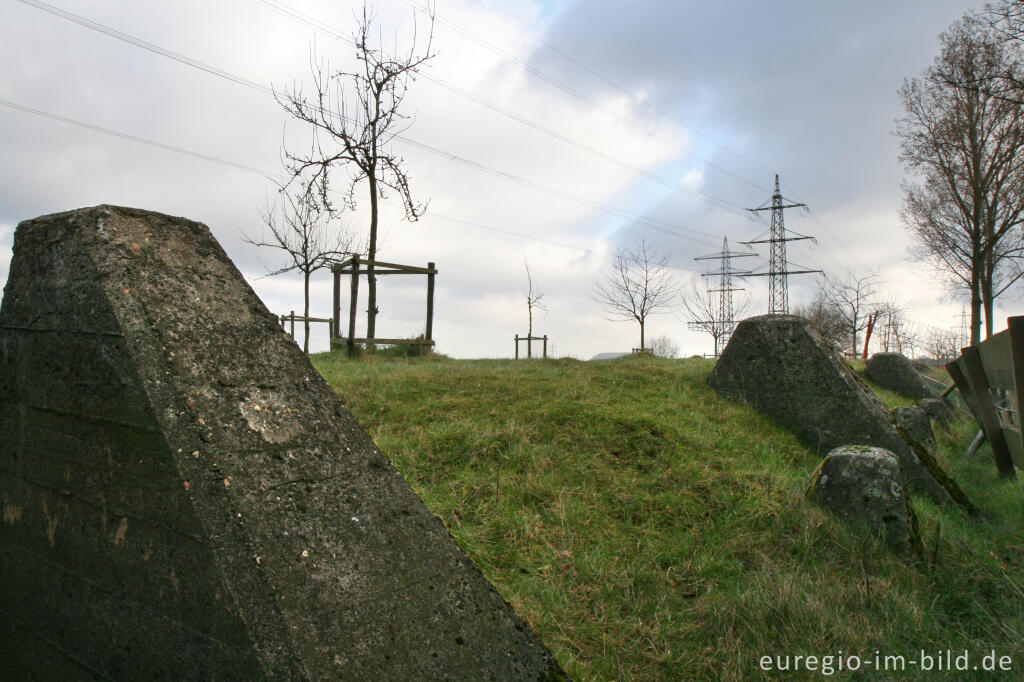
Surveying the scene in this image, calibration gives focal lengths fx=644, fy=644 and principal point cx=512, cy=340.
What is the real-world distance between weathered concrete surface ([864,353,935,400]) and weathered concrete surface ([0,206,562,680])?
12862 mm

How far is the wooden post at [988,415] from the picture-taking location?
7430 mm

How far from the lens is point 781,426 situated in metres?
7.27

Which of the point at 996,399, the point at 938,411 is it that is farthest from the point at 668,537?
the point at 938,411

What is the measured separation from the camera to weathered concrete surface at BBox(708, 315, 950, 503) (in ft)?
22.5

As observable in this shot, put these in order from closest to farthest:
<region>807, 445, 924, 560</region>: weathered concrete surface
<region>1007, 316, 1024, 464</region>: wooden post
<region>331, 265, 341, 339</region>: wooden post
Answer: <region>807, 445, 924, 560</region>: weathered concrete surface, <region>1007, 316, 1024, 464</region>: wooden post, <region>331, 265, 341, 339</region>: wooden post

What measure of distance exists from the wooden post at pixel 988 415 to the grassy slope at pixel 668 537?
369mm

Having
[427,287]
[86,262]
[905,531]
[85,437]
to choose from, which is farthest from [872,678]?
[427,287]

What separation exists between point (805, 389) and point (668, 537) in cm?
366

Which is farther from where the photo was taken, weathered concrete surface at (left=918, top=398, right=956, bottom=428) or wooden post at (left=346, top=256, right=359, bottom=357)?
wooden post at (left=346, top=256, right=359, bottom=357)

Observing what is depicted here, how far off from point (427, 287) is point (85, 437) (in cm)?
1260

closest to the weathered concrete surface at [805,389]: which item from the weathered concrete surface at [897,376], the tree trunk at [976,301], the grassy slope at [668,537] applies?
the grassy slope at [668,537]

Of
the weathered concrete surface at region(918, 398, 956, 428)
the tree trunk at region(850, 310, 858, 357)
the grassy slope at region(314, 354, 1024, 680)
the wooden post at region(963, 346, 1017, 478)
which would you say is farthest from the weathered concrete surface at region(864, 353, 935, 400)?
the tree trunk at region(850, 310, 858, 357)

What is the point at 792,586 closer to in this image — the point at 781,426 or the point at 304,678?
the point at 304,678

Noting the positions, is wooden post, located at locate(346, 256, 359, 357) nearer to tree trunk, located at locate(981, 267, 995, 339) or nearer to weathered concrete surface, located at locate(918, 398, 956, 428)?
weathered concrete surface, located at locate(918, 398, 956, 428)
